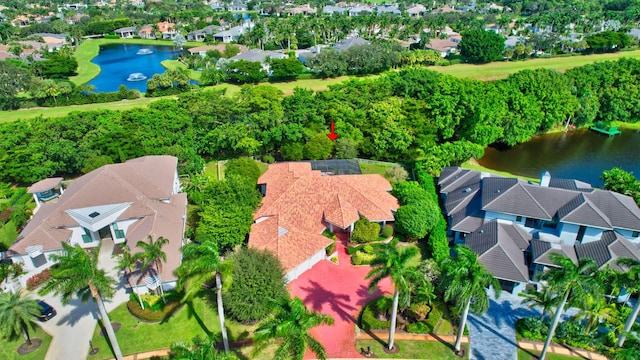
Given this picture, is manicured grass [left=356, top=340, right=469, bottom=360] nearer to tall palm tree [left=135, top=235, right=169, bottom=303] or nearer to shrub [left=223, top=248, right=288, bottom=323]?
shrub [left=223, top=248, right=288, bottom=323]

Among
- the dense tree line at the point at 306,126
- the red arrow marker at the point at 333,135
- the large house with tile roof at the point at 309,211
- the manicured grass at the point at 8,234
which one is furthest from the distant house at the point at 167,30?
the large house with tile roof at the point at 309,211

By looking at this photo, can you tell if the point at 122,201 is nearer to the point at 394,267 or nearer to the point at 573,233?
the point at 394,267

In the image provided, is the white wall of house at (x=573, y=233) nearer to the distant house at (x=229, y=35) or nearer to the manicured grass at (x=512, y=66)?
the manicured grass at (x=512, y=66)

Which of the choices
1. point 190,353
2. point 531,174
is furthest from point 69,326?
point 531,174

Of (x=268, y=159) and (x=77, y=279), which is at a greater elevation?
(x=77, y=279)

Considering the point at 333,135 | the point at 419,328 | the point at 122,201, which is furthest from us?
the point at 333,135

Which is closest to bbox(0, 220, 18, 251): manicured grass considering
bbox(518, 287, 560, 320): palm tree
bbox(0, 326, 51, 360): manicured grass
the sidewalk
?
bbox(0, 326, 51, 360): manicured grass

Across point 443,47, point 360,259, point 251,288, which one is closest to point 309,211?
point 360,259
